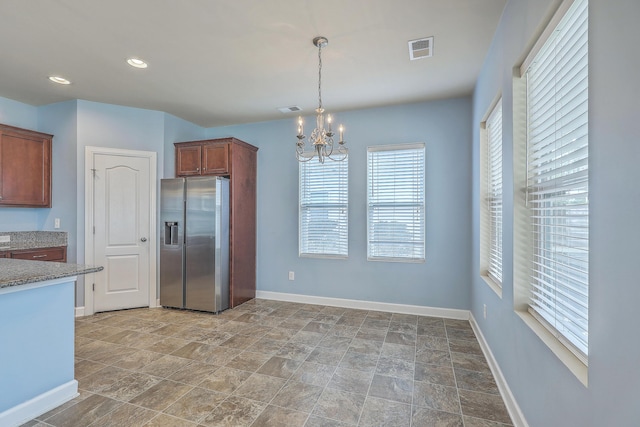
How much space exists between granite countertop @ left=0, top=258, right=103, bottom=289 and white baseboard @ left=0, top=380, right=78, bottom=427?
79cm

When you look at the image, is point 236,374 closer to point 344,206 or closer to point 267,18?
point 344,206

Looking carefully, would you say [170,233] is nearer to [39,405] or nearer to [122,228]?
[122,228]

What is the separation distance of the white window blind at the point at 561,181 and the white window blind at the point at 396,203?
2095mm

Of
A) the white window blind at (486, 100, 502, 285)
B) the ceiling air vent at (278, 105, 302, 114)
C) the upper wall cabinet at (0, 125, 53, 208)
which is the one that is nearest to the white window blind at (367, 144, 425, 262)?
the white window blind at (486, 100, 502, 285)

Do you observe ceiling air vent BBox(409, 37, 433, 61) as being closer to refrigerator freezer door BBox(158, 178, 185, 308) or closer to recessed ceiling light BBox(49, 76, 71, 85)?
refrigerator freezer door BBox(158, 178, 185, 308)

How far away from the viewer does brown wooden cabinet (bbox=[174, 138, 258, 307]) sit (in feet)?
13.7

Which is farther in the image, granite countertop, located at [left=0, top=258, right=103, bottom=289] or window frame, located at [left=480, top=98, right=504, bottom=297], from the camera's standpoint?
window frame, located at [left=480, top=98, right=504, bottom=297]

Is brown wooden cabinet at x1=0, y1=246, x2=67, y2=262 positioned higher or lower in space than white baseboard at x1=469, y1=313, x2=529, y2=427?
higher

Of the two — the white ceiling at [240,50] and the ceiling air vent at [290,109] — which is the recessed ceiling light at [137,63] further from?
the ceiling air vent at [290,109]

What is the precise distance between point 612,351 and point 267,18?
263 cm

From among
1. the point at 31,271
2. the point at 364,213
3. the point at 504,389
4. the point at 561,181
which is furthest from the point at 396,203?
the point at 31,271

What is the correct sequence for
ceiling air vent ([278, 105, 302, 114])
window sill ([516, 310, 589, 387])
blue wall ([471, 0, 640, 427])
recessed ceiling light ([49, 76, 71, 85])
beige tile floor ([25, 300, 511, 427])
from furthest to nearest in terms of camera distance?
1. ceiling air vent ([278, 105, 302, 114])
2. recessed ceiling light ([49, 76, 71, 85])
3. beige tile floor ([25, 300, 511, 427])
4. window sill ([516, 310, 589, 387])
5. blue wall ([471, 0, 640, 427])

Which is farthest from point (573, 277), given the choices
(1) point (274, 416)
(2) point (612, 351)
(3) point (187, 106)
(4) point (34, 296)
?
(3) point (187, 106)

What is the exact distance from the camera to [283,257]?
181 inches
